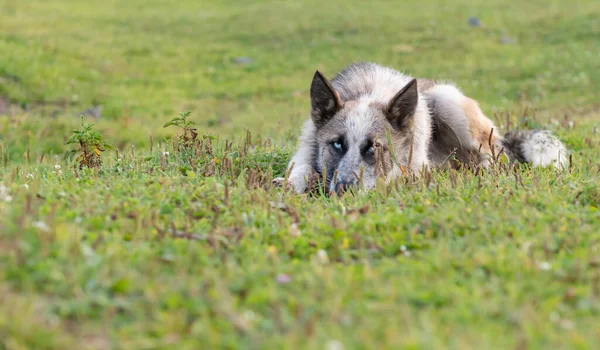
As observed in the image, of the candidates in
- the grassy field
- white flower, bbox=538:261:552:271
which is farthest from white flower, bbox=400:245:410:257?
white flower, bbox=538:261:552:271

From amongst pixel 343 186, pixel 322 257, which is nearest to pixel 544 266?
pixel 322 257

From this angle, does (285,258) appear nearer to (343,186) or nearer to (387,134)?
(343,186)

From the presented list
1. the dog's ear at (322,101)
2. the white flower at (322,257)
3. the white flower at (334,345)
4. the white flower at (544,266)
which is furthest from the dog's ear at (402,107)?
the white flower at (334,345)

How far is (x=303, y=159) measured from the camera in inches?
311

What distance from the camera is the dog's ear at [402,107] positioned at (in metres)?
7.40

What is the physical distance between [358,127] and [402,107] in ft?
2.11

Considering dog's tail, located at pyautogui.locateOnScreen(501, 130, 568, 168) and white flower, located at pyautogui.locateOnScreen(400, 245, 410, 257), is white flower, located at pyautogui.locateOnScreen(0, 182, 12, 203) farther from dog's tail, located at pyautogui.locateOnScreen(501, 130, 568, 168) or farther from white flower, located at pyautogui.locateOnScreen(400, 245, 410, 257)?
dog's tail, located at pyautogui.locateOnScreen(501, 130, 568, 168)

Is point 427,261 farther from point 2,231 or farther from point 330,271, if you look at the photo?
point 2,231

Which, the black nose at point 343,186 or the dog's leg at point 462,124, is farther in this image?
the dog's leg at point 462,124

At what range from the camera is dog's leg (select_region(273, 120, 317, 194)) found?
747 centimetres

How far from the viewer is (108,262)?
12.3 ft

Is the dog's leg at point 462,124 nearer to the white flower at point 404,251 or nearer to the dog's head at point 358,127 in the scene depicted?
the dog's head at point 358,127

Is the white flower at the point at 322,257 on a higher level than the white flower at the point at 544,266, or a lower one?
lower

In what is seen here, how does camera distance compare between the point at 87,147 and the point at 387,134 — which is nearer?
the point at 387,134
